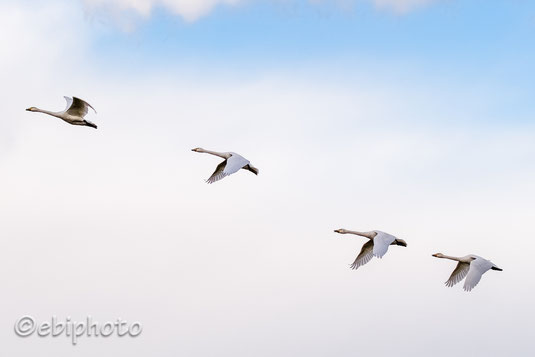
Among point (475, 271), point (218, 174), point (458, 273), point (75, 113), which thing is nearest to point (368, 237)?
point (458, 273)

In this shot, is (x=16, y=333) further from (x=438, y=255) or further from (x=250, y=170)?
Result: (x=438, y=255)

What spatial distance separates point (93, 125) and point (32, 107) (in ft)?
15.4

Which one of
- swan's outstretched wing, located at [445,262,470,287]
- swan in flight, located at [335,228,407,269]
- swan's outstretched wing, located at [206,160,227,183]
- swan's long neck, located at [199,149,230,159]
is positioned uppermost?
swan's long neck, located at [199,149,230,159]

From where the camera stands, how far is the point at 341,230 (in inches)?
2613

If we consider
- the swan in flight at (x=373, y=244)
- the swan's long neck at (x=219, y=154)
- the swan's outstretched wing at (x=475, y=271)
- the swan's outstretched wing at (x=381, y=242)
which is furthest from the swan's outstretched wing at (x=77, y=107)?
the swan's outstretched wing at (x=475, y=271)

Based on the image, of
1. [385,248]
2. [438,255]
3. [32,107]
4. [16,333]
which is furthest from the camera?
[438,255]

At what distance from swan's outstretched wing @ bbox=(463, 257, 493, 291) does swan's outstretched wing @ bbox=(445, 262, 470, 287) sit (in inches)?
47.1

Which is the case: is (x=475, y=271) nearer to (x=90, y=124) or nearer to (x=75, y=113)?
(x=90, y=124)

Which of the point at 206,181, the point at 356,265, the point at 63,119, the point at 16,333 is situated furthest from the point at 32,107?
the point at 356,265

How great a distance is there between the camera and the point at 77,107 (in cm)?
5716

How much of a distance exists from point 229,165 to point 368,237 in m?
8.38

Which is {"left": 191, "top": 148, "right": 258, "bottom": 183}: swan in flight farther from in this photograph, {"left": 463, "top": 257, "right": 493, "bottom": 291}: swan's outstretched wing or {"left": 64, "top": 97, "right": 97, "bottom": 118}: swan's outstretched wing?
{"left": 463, "top": 257, "right": 493, "bottom": 291}: swan's outstretched wing

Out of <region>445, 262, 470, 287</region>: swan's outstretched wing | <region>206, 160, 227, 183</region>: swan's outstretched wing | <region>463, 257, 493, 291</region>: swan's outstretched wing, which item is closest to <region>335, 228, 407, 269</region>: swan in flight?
<region>445, 262, 470, 287</region>: swan's outstretched wing

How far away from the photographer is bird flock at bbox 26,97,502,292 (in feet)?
188
